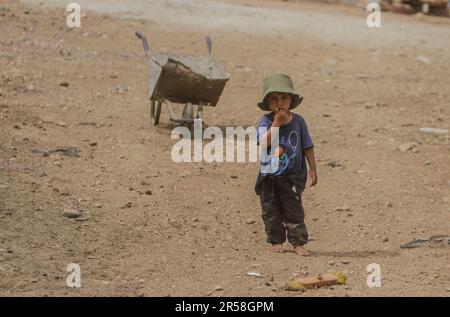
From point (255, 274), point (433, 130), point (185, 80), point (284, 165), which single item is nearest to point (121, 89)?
point (185, 80)

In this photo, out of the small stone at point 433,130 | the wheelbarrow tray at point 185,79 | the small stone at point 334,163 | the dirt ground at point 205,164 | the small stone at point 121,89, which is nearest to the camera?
the dirt ground at point 205,164

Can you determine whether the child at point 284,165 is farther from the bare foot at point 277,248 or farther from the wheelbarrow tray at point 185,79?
the wheelbarrow tray at point 185,79

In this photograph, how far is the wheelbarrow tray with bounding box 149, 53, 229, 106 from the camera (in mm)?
10656

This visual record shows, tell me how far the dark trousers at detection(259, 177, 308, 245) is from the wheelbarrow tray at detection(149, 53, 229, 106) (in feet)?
12.6

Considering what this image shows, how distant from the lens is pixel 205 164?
32.1 ft

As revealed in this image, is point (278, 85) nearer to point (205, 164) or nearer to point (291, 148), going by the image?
point (291, 148)

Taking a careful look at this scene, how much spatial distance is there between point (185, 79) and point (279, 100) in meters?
4.05

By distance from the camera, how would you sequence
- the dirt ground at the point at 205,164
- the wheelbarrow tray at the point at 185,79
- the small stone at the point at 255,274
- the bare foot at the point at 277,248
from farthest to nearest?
the wheelbarrow tray at the point at 185,79 < the bare foot at the point at 277,248 < the dirt ground at the point at 205,164 < the small stone at the point at 255,274

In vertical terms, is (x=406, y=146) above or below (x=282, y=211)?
above

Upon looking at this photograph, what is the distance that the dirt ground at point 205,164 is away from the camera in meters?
6.44

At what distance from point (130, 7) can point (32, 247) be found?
38.7ft

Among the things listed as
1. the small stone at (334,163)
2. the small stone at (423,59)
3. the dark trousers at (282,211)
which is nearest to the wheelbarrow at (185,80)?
the small stone at (334,163)

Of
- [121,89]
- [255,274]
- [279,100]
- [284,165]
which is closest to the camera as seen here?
[255,274]

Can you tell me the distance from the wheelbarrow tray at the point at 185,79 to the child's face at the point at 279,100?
154 inches
